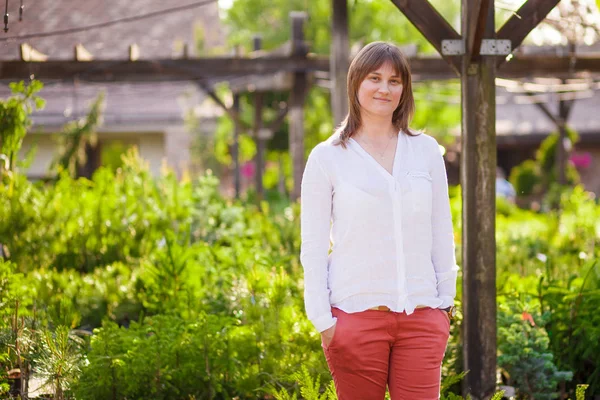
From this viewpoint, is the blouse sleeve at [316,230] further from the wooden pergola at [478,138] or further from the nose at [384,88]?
the wooden pergola at [478,138]

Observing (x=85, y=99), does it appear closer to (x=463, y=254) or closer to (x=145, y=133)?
(x=145, y=133)

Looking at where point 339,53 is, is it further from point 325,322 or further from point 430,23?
point 325,322

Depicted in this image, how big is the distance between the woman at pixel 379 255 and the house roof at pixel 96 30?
2922mm

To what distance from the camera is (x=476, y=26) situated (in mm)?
4293

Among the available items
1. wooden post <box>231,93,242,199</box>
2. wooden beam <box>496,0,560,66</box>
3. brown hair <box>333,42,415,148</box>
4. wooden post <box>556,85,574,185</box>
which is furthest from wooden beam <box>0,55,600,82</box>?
brown hair <box>333,42,415,148</box>

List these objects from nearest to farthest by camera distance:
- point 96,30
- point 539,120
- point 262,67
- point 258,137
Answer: point 96,30
point 262,67
point 258,137
point 539,120

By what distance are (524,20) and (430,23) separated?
50 centimetres

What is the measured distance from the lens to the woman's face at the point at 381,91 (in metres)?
2.97

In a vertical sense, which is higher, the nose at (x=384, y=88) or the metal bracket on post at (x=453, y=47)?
the metal bracket on post at (x=453, y=47)

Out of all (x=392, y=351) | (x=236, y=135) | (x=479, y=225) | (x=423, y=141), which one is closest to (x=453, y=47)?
(x=479, y=225)

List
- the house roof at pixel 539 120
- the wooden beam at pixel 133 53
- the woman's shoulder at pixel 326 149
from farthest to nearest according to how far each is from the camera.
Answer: the house roof at pixel 539 120
the wooden beam at pixel 133 53
the woman's shoulder at pixel 326 149

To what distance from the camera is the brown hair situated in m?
2.98

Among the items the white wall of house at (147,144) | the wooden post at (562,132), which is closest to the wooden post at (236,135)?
the wooden post at (562,132)

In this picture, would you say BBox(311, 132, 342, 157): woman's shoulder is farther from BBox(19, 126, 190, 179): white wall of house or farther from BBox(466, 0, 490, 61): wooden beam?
BBox(19, 126, 190, 179): white wall of house
